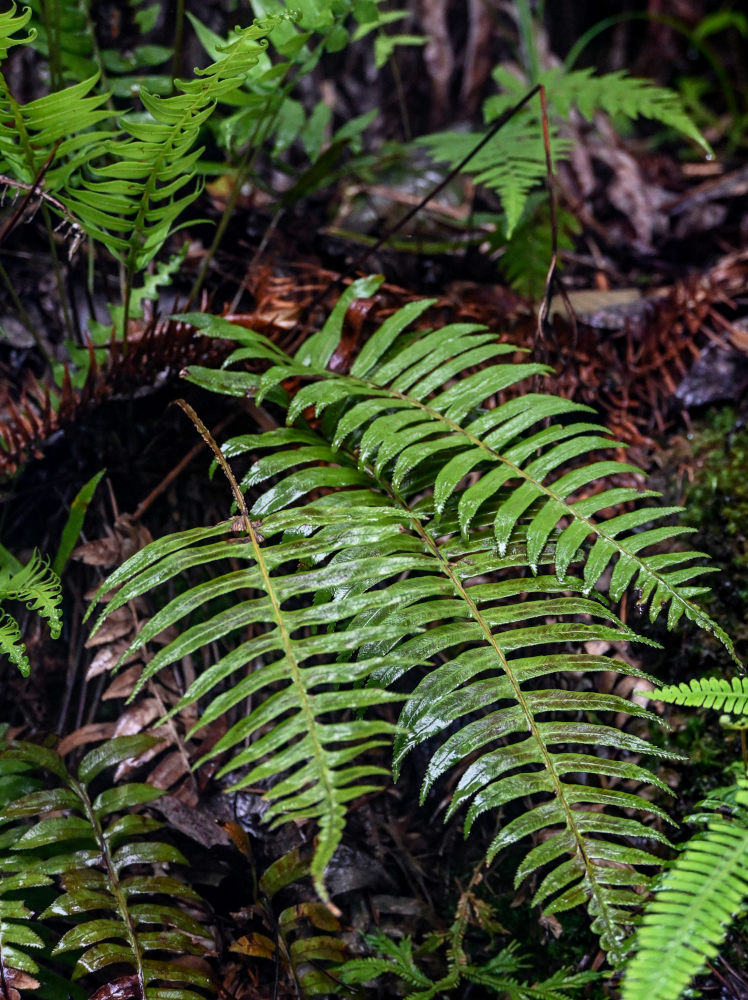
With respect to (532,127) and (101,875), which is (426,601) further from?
(532,127)

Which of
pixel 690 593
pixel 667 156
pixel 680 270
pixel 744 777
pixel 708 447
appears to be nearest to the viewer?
pixel 744 777

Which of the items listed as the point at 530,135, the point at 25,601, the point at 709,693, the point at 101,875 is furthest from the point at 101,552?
the point at 530,135

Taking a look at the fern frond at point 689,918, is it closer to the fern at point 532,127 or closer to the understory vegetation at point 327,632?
the understory vegetation at point 327,632

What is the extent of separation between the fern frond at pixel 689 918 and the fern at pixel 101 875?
92 cm

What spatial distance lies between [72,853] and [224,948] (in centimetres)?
41

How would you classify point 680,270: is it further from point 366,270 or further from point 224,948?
point 224,948

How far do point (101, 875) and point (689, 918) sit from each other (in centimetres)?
122

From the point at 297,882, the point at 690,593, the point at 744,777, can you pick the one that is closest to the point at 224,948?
the point at 297,882

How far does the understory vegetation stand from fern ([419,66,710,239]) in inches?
1.2

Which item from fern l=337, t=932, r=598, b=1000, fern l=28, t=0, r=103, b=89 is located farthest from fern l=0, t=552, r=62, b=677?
fern l=28, t=0, r=103, b=89

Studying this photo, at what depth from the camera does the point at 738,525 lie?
90.9 inches

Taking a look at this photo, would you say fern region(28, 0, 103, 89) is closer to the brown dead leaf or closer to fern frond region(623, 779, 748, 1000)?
the brown dead leaf

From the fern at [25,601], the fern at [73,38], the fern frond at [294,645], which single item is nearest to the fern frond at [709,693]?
the fern frond at [294,645]

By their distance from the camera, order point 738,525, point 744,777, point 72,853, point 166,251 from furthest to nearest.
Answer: point 166,251
point 738,525
point 72,853
point 744,777
